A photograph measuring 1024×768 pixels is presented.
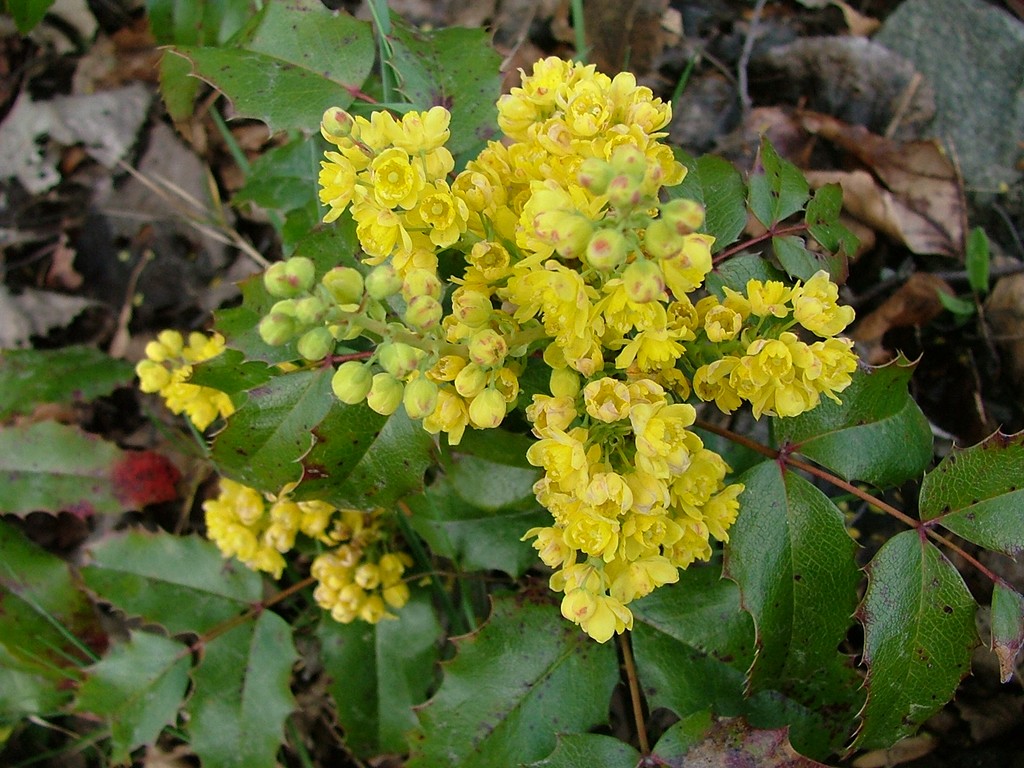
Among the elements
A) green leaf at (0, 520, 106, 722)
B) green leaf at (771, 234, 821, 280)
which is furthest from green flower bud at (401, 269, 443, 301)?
green leaf at (0, 520, 106, 722)

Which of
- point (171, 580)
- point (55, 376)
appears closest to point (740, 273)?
point (171, 580)

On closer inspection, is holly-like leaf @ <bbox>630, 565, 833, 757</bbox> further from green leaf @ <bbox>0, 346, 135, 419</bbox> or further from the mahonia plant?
green leaf @ <bbox>0, 346, 135, 419</bbox>

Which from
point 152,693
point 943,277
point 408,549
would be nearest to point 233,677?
point 152,693

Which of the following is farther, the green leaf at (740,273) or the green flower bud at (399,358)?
the green leaf at (740,273)

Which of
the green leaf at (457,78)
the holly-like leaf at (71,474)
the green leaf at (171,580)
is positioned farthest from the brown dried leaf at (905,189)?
the holly-like leaf at (71,474)

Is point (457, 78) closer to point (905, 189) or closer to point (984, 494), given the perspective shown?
point (984, 494)

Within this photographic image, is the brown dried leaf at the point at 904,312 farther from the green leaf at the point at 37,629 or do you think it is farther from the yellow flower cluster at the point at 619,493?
the green leaf at the point at 37,629

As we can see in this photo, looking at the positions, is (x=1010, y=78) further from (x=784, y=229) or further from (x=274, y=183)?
(x=274, y=183)
